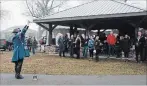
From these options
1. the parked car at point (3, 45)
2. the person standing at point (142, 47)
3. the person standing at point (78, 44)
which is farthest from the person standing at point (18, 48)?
the parked car at point (3, 45)

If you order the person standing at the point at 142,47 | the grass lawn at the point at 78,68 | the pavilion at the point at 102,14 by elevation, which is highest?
the pavilion at the point at 102,14

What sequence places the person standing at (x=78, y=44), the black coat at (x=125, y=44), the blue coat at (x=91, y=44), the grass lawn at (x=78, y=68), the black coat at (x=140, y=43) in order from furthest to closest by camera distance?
the blue coat at (x=91, y=44)
the person standing at (x=78, y=44)
the black coat at (x=125, y=44)
the black coat at (x=140, y=43)
the grass lawn at (x=78, y=68)

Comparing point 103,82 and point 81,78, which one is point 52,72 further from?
point 103,82

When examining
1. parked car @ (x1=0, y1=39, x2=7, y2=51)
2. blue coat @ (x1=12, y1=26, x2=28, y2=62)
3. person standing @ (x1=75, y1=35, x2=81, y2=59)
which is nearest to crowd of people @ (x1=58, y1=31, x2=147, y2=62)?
person standing @ (x1=75, y1=35, x2=81, y2=59)

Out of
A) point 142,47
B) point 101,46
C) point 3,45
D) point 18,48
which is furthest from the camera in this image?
point 3,45

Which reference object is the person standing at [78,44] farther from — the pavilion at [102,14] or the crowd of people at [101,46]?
the pavilion at [102,14]

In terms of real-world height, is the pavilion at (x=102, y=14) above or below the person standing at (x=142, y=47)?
above

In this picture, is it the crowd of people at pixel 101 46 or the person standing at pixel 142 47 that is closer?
the person standing at pixel 142 47

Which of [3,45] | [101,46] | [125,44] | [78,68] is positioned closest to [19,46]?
[78,68]

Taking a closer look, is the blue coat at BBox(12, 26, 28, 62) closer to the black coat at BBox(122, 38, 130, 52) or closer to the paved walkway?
the paved walkway

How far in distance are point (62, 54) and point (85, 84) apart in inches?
552

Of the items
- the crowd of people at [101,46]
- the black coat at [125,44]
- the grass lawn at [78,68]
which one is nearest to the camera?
the grass lawn at [78,68]

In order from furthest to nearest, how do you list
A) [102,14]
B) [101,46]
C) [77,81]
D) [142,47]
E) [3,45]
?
1. [3,45]
2. [101,46]
3. [102,14]
4. [142,47]
5. [77,81]

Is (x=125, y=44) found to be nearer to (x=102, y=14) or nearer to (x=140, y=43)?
(x=140, y=43)
